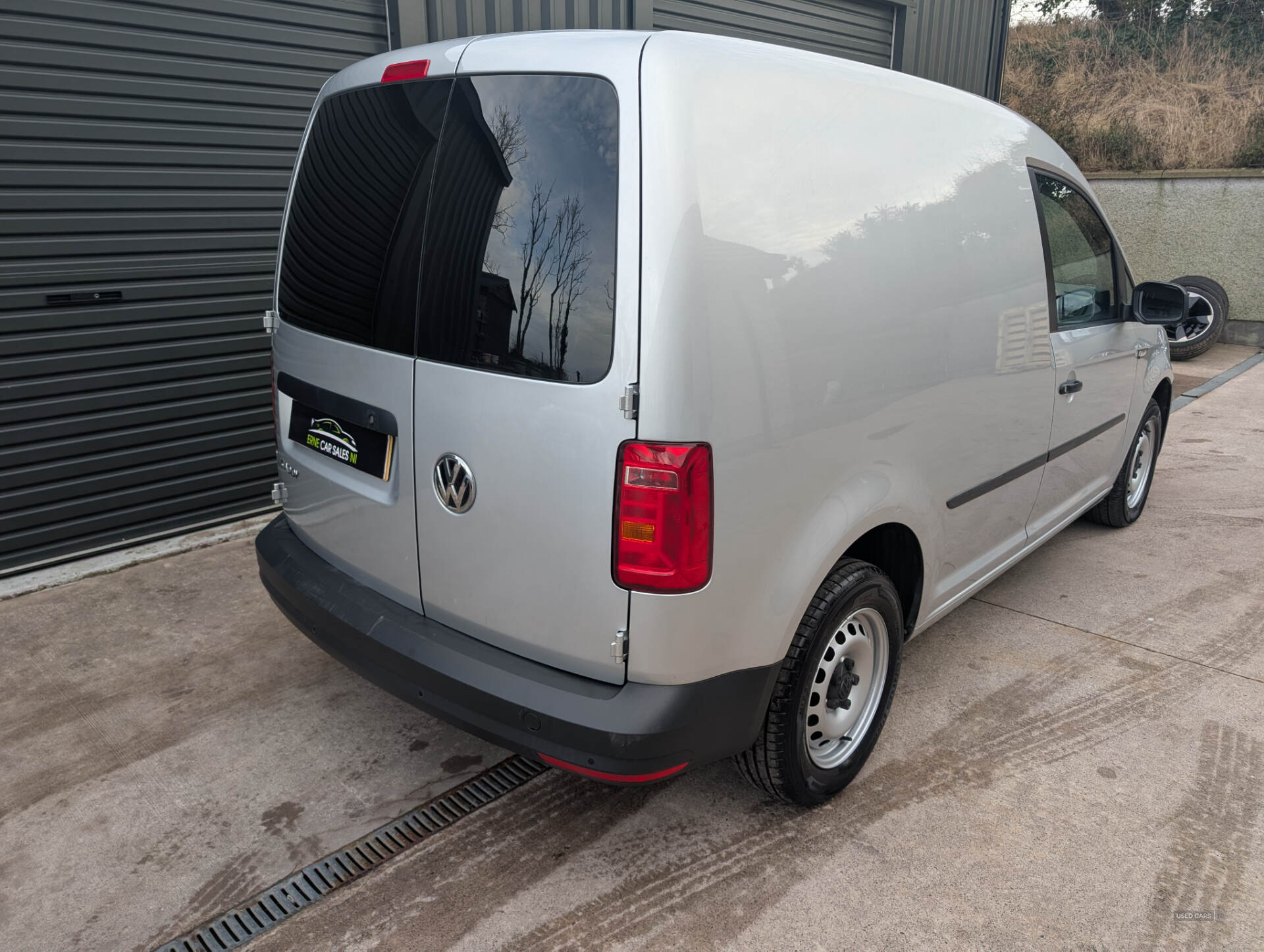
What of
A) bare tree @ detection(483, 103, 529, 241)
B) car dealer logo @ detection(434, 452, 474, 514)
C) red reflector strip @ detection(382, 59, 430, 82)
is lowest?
car dealer logo @ detection(434, 452, 474, 514)

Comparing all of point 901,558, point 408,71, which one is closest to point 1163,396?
point 901,558

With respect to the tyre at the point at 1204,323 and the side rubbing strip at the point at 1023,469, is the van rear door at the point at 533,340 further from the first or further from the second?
the tyre at the point at 1204,323

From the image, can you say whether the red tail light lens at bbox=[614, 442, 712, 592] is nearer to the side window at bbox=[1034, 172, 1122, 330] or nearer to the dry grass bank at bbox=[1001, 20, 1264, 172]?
the side window at bbox=[1034, 172, 1122, 330]

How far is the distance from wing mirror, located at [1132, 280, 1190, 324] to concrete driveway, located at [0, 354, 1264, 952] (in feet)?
4.12

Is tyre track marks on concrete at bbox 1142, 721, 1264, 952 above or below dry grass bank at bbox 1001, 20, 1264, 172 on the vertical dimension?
below

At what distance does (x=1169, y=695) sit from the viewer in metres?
3.25

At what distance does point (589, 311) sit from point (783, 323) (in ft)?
1.49

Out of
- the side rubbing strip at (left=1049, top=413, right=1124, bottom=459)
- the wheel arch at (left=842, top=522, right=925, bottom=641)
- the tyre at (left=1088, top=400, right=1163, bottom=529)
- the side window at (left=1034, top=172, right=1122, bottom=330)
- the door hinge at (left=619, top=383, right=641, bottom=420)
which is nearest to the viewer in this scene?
the door hinge at (left=619, top=383, right=641, bottom=420)

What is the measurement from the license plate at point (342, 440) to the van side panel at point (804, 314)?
0.83m

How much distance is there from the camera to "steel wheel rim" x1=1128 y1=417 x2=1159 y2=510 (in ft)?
16.0

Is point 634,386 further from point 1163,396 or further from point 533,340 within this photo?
point 1163,396

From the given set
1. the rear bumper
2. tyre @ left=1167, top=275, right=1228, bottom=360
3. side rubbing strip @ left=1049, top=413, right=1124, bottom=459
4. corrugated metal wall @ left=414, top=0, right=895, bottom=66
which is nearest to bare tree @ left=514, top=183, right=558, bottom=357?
the rear bumper

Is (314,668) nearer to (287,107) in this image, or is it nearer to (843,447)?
(843,447)

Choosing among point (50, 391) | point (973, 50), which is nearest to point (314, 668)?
point (50, 391)
